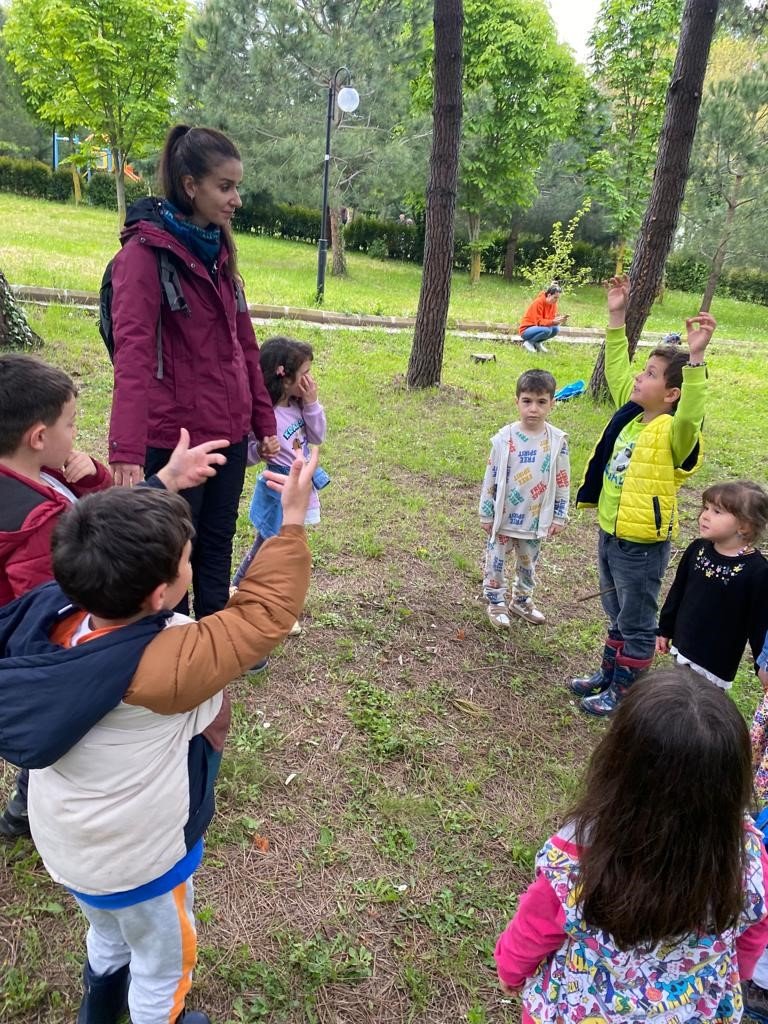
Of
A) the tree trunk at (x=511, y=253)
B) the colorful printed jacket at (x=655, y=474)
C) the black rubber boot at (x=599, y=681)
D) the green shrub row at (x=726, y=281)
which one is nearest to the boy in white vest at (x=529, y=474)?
the colorful printed jacket at (x=655, y=474)

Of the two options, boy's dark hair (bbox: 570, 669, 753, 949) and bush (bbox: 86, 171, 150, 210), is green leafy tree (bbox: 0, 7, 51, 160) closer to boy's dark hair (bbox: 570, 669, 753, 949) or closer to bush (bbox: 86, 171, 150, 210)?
bush (bbox: 86, 171, 150, 210)

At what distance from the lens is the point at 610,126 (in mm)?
23719

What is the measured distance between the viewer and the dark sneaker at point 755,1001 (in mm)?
1958

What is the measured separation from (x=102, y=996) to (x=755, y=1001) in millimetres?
1819

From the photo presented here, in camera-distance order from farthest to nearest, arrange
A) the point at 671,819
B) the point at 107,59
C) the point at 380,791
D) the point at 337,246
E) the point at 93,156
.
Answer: the point at 93,156 → the point at 337,246 → the point at 107,59 → the point at 380,791 → the point at 671,819

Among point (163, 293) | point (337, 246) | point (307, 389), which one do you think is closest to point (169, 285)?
point (163, 293)

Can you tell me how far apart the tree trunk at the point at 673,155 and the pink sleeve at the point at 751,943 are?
7021mm

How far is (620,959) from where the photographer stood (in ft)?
4.09

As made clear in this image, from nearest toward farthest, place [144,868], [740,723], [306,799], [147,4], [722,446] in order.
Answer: [740,723] → [144,868] → [306,799] → [722,446] → [147,4]

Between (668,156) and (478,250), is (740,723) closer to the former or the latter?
(668,156)

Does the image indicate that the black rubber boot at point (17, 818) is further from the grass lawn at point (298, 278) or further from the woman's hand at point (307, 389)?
the grass lawn at point (298, 278)

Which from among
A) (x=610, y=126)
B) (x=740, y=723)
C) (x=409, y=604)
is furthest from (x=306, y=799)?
(x=610, y=126)

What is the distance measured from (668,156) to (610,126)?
20.1 metres

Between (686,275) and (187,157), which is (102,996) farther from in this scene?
(686,275)
